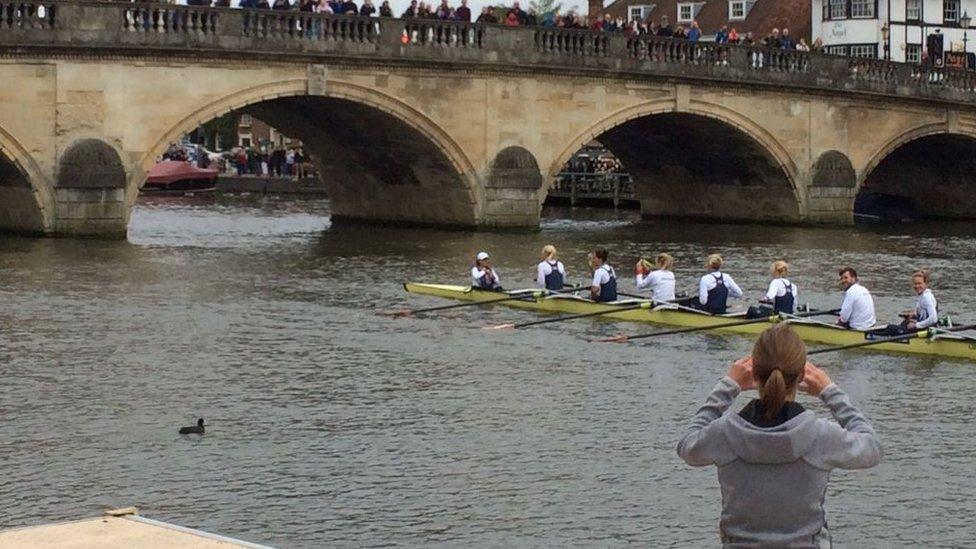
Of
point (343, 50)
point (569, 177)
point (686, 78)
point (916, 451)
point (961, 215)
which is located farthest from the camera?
point (569, 177)

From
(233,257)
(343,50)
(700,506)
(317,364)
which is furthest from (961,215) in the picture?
(700,506)

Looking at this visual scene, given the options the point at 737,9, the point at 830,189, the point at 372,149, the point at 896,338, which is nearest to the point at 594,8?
the point at 737,9

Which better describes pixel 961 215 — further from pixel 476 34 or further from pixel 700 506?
pixel 700 506

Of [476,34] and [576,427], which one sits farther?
[476,34]

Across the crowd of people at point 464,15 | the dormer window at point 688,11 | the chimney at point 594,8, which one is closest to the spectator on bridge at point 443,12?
the crowd of people at point 464,15

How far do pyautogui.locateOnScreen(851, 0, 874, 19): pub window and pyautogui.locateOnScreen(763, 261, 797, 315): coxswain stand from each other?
1646 inches

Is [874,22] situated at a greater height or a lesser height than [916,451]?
greater

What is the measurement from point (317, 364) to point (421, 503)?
24.0 ft

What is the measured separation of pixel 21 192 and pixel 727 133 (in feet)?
58.1

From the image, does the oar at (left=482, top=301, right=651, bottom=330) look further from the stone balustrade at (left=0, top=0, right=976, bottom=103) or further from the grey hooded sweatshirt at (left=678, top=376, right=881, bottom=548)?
the grey hooded sweatshirt at (left=678, top=376, right=881, bottom=548)

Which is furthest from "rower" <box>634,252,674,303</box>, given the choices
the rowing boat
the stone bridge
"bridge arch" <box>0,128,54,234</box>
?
"bridge arch" <box>0,128,54,234</box>

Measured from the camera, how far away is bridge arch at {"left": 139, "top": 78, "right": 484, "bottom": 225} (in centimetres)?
3741

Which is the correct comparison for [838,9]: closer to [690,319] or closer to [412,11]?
[412,11]

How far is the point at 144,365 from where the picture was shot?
2034 cm
